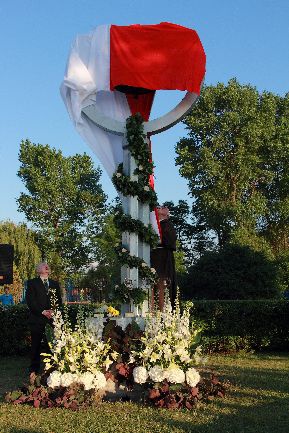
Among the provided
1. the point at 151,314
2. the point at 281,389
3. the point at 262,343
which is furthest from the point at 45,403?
the point at 262,343

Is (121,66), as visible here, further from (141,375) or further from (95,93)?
(141,375)

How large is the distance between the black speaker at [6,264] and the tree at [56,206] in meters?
26.3

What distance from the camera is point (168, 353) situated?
23.6 feet

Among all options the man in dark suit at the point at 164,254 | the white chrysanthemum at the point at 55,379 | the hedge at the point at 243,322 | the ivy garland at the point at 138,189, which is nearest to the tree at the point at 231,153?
the hedge at the point at 243,322

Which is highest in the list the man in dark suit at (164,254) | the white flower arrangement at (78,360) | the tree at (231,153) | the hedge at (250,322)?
the tree at (231,153)

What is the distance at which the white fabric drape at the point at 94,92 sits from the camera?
366 inches

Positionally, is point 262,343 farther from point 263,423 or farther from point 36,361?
point 263,423

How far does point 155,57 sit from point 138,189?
2.01 m

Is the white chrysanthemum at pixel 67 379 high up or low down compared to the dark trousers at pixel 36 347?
down

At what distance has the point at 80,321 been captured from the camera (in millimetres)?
7750

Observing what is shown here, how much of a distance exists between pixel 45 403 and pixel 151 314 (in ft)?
6.14

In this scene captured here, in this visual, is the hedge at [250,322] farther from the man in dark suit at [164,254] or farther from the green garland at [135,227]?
the green garland at [135,227]

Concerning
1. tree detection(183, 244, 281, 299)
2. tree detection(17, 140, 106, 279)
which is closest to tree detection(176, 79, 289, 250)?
tree detection(17, 140, 106, 279)

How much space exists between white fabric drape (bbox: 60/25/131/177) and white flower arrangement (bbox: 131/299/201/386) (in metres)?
3.00
